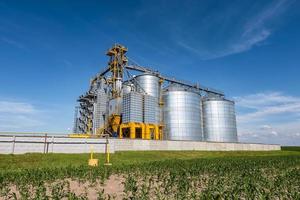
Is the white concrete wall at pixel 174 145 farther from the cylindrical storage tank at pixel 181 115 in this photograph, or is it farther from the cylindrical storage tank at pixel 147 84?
the cylindrical storage tank at pixel 147 84

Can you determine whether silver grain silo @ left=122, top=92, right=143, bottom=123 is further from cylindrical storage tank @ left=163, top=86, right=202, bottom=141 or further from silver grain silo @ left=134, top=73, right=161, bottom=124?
cylindrical storage tank @ left=163, top=86, right=202, bottom=141

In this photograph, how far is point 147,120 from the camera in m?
53.6

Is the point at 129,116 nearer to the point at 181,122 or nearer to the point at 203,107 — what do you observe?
the point at 181,122

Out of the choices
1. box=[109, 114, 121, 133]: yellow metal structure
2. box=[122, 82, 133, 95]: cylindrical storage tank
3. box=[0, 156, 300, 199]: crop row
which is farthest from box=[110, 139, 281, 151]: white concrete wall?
box=[0, 156, 300, 199]: crop row

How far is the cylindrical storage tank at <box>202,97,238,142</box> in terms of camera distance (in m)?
68.2

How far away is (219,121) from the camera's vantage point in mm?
69250

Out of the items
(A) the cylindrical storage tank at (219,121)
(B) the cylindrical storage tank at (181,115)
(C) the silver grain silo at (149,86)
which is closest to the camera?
(B) the cylindrical storage tank at (181,115)

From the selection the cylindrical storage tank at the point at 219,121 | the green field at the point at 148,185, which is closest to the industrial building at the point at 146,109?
the cylindrical storage tank at the point at 219,121

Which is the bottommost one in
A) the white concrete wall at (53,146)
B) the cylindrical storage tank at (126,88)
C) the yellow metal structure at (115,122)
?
the white concrete wall at (53,146)

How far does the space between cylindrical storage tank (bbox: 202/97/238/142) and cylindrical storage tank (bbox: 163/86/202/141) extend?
731 centimetres

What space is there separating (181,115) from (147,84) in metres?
11.2

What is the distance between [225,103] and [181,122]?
19272 millimetres

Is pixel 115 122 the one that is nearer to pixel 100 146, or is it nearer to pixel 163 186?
pixel 100 146

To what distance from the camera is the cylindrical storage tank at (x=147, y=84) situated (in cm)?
6116
